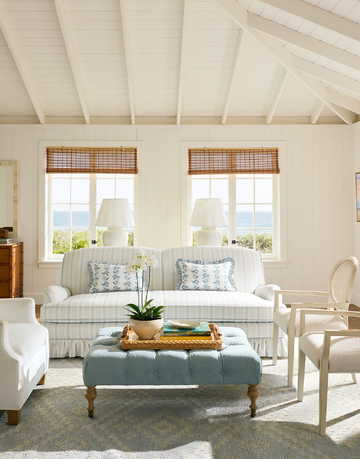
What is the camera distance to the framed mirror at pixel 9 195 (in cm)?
570

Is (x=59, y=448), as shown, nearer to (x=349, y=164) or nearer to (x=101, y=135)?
(x=101, y=135)

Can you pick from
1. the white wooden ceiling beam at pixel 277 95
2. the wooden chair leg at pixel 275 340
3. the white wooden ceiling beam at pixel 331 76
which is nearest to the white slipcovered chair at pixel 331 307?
the wooden chair leg at pixel 275 340

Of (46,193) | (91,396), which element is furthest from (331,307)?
(46,193)

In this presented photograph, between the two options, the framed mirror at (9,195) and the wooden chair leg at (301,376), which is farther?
the framed mirror at (9,195)

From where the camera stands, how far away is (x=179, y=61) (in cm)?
486

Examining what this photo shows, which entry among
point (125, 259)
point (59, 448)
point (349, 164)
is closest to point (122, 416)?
point (59, 448)

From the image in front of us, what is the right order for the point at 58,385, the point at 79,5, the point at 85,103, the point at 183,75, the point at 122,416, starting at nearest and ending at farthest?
the point at 122,416 < the point at 58,385 < the point at 79,5 < the point at 183,75 < the point at 85,103

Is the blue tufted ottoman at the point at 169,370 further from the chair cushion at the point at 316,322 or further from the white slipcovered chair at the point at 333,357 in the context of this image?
the chair cushion at the point at 316,322

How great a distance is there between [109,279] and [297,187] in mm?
3091

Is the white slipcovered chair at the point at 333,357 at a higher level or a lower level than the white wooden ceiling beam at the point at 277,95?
lower

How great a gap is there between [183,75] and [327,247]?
2991 millimetres

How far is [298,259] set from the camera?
5.79 m

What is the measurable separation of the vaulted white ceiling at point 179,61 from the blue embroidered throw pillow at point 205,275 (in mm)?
2210

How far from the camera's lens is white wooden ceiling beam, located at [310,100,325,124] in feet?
17.9
